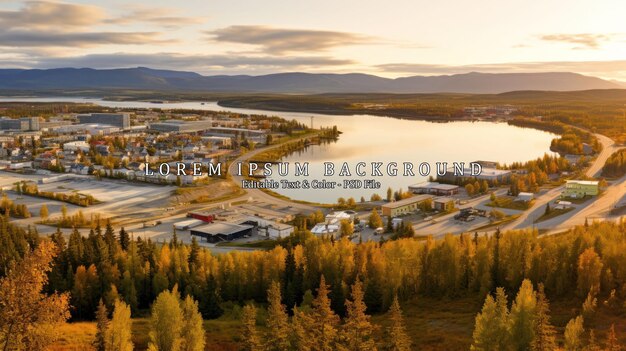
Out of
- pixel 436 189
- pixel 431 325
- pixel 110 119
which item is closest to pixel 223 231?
pixel 431 325

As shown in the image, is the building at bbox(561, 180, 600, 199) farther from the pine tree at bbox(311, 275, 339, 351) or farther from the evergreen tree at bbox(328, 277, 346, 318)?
the pine tree at bbox(311, 275, 339, 351)

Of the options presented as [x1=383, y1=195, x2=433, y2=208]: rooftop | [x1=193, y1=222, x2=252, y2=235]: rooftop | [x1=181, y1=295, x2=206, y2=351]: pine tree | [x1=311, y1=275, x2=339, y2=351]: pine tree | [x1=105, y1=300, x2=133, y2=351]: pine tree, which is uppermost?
[x1=311, y1=275, x2=339, y2=351]: pine tree

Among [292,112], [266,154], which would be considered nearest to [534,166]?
[266,154]

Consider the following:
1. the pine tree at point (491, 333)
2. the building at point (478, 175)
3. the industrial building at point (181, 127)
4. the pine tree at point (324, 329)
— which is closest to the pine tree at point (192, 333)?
the pine tree at point (324, 329)

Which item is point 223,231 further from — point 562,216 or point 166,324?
point 562,216

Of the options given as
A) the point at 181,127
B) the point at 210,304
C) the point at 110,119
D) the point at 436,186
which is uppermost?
the point at 110,119

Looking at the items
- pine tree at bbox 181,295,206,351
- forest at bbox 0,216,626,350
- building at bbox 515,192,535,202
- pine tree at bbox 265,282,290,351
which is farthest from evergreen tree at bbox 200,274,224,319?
building at bbox 515,192,535,202

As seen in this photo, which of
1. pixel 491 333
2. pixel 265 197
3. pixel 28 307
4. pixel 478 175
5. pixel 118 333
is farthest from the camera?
pixel 478 175

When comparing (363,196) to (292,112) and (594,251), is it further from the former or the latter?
(292,112)
